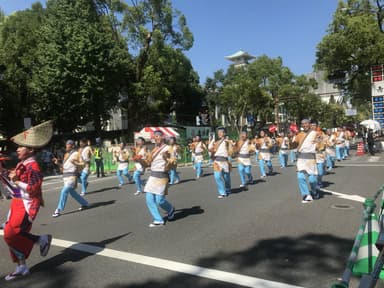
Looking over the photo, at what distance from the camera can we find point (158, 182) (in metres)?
7.55

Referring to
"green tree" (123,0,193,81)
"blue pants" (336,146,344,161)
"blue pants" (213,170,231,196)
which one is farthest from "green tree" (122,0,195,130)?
"blue pants" (213,170,231,196)

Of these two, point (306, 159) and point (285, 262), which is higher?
point (306, 159)

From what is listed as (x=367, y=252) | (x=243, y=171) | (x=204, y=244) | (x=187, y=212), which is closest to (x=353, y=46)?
(x=243, y=171)

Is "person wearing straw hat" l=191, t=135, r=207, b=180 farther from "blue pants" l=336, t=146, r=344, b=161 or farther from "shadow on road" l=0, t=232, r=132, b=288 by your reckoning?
"shadow on road" l=0, t=232, r=132, b=288

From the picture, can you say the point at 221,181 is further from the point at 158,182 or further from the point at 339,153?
the point at 339,153

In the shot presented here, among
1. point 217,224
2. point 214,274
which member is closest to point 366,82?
point 217,224

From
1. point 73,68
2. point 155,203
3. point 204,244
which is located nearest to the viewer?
point 204,244

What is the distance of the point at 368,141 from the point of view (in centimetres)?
2514

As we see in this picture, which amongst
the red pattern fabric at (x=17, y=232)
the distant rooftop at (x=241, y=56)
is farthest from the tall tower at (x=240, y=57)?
the red pattern fabric at (x=17, y=232)

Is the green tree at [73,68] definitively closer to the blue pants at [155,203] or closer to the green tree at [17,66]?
the green tree at [17,66]

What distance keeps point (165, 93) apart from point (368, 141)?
61.5 ft

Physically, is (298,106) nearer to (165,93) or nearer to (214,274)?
(165,93)

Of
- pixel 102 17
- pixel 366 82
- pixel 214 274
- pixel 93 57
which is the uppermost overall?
pixel 102 17

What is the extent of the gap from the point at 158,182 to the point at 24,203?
2861 millimetres
